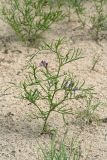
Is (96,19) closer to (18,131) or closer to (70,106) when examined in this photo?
(70,106)

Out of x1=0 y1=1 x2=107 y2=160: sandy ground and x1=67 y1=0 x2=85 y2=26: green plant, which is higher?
x1=67 y1=0 x2=85 y2=26: green plant

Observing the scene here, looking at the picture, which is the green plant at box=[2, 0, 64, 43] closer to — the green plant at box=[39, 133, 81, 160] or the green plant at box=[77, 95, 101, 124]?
the green plant at box=[77, 95, 101, 124]

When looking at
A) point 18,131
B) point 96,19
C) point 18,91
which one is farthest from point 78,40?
point 18,131

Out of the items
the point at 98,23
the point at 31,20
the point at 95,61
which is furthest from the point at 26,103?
the point at 98,23

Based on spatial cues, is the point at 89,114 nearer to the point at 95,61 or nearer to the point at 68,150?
the point at 68,150

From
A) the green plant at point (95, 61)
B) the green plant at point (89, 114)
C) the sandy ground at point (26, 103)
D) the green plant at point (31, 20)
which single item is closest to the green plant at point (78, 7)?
the sandy ground at point (26, 103)

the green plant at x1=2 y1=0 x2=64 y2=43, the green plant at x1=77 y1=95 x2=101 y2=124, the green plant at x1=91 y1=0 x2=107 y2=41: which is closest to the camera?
the green plant at x1=77 y1=95 x2=101 y2=124

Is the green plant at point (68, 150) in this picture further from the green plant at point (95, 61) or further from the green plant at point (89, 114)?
the green plant at point (95, 61)

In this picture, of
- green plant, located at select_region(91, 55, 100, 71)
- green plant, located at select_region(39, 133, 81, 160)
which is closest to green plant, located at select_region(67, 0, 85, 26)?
green plant, located at select_region(91, 55, 100, 71)
